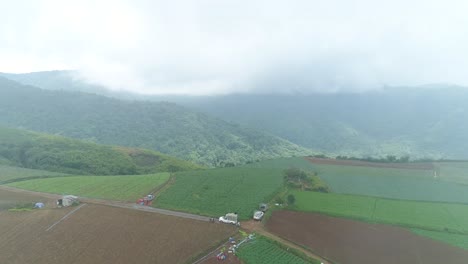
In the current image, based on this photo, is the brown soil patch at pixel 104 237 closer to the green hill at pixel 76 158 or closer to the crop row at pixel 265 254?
the crop row at pixel 265 254

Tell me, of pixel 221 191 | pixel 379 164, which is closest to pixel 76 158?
pixel 221 191

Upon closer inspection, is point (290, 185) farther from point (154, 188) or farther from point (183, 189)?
point (154, 188)

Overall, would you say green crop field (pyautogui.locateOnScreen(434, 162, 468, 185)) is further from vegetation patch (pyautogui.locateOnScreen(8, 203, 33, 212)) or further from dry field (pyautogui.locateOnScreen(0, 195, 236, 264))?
vegetation patch (pyautogui.locateOnScreen(8, 203, 33, 212))

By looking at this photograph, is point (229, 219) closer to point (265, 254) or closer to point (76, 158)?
point (265, 254)

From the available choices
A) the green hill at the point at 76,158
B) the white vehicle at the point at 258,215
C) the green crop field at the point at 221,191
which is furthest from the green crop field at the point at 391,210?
the green hill at the point at 76,158

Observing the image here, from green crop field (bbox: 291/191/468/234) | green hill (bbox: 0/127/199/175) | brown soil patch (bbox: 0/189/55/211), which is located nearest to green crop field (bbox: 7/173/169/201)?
brown soil patch (bbox: 0/189/55/211)

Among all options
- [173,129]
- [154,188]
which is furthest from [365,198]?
[173,129]
